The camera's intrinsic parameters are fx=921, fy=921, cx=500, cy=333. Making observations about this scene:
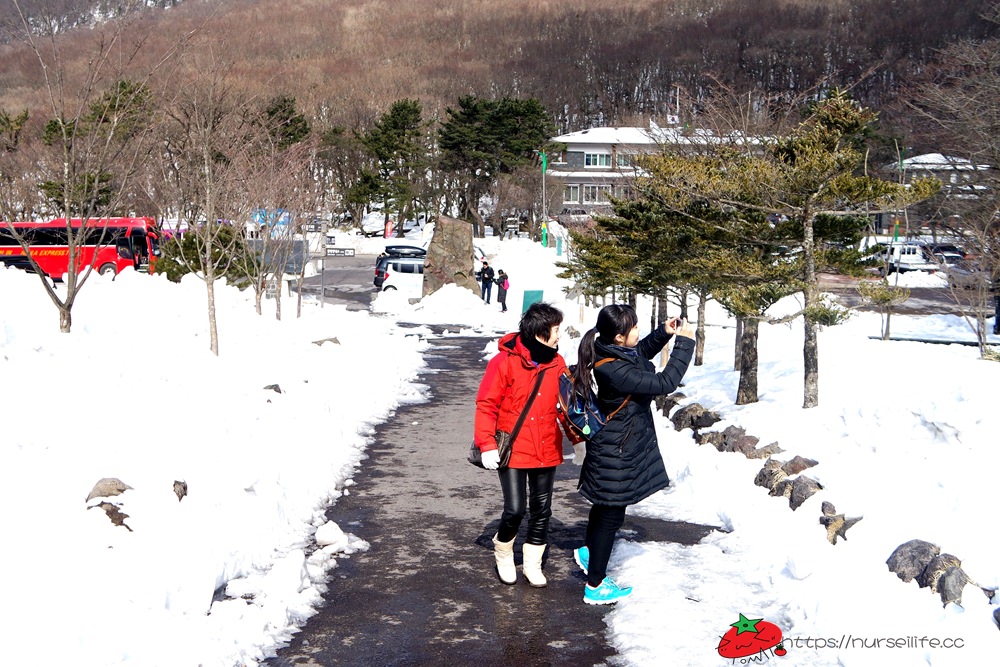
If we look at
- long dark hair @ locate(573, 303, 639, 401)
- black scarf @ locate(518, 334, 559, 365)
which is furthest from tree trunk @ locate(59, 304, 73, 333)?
long dark hair @ locate(573, 303, 639, 401)

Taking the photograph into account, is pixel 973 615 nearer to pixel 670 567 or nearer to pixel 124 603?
pixel 670 567

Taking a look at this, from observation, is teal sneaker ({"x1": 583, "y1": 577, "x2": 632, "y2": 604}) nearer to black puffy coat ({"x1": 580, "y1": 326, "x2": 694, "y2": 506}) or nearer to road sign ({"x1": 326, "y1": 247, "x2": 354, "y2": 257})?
black puffy coat ({"x1": 580, "y1": 326, "x2": 694, "y2": 506})

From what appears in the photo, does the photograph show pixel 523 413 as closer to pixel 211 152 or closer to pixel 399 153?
pixel 211 152

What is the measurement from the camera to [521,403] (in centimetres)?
547

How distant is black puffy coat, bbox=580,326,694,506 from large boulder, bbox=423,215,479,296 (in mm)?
27516

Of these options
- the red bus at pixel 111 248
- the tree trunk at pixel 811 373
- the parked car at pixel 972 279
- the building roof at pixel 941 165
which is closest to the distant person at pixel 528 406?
the tree trunk at pixel 811 373

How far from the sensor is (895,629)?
15.2 ft

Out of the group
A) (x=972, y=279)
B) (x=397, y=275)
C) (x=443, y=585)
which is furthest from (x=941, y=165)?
(x=443, y=585)

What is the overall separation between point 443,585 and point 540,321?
1.75m

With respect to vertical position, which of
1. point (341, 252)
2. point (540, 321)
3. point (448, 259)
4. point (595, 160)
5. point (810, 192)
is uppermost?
point (595, 160)

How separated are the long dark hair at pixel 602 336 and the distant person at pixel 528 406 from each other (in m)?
0.24

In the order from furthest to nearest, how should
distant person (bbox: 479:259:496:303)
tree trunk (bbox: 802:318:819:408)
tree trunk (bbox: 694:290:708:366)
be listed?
distant person (bbox: 479:259:496:303) < tree trunk (bbox: 694:290:708:366) < tree trunk (bbox: 802:318:819:408)

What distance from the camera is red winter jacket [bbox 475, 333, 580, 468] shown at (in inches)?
215

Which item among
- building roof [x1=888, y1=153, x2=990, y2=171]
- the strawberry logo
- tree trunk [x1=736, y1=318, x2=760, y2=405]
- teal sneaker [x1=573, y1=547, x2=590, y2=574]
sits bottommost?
the strawberry logo
